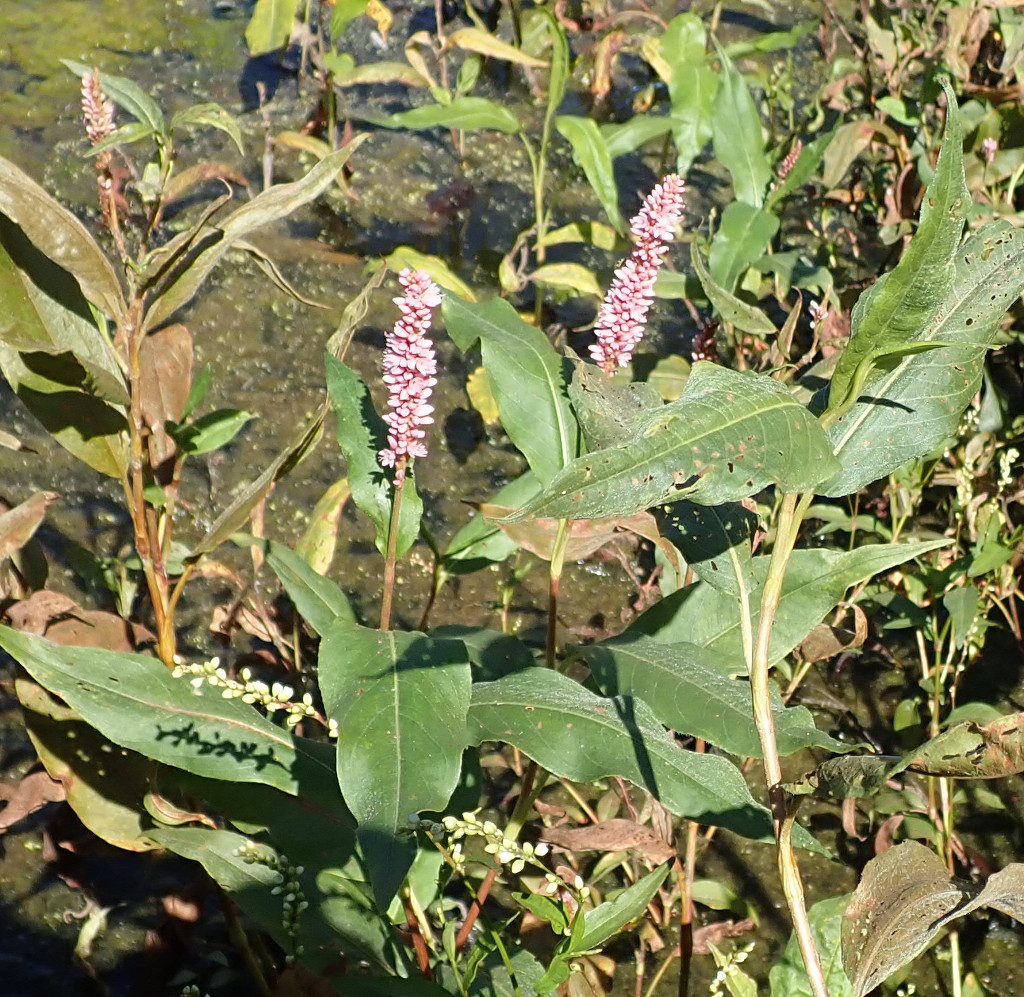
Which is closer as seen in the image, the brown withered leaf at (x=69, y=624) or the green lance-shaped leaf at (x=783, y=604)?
the green lance-shaped leaf at (x=783, y=604)

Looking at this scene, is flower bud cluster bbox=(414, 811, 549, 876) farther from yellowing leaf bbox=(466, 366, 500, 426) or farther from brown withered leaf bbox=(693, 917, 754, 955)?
yellowing leaf bbox=(466, 366, 500, 426)

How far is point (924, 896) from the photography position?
1.03 metres

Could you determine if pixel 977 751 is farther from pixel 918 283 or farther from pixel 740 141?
pixel 740 141

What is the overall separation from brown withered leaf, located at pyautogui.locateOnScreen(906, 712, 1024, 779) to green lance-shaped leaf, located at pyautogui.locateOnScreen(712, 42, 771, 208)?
2.41 meters

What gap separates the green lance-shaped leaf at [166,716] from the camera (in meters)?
1.43

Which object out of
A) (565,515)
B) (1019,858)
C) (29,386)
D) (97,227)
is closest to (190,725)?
(29,386)

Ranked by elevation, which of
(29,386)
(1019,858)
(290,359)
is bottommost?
(1019,858)

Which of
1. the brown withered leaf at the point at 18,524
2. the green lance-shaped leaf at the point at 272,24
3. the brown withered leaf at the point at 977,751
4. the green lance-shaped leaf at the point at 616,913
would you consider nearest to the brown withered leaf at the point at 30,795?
the brown withered leaf at the point at 18,524

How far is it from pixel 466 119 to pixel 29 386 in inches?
80.0

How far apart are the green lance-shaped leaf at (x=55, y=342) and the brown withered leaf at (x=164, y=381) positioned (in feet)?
0.44

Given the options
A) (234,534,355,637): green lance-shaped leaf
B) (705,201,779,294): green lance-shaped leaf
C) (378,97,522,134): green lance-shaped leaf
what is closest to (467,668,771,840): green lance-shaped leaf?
(234,534,355,637): green lance-shaped leaf

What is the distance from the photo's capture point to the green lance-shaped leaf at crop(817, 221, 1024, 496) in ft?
3.69

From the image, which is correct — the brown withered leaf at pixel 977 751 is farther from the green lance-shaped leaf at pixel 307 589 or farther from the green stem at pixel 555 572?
the green lance-shaped leaf at pixel 307 589

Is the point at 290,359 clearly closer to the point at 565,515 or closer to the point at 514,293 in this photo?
the point at 514,293
